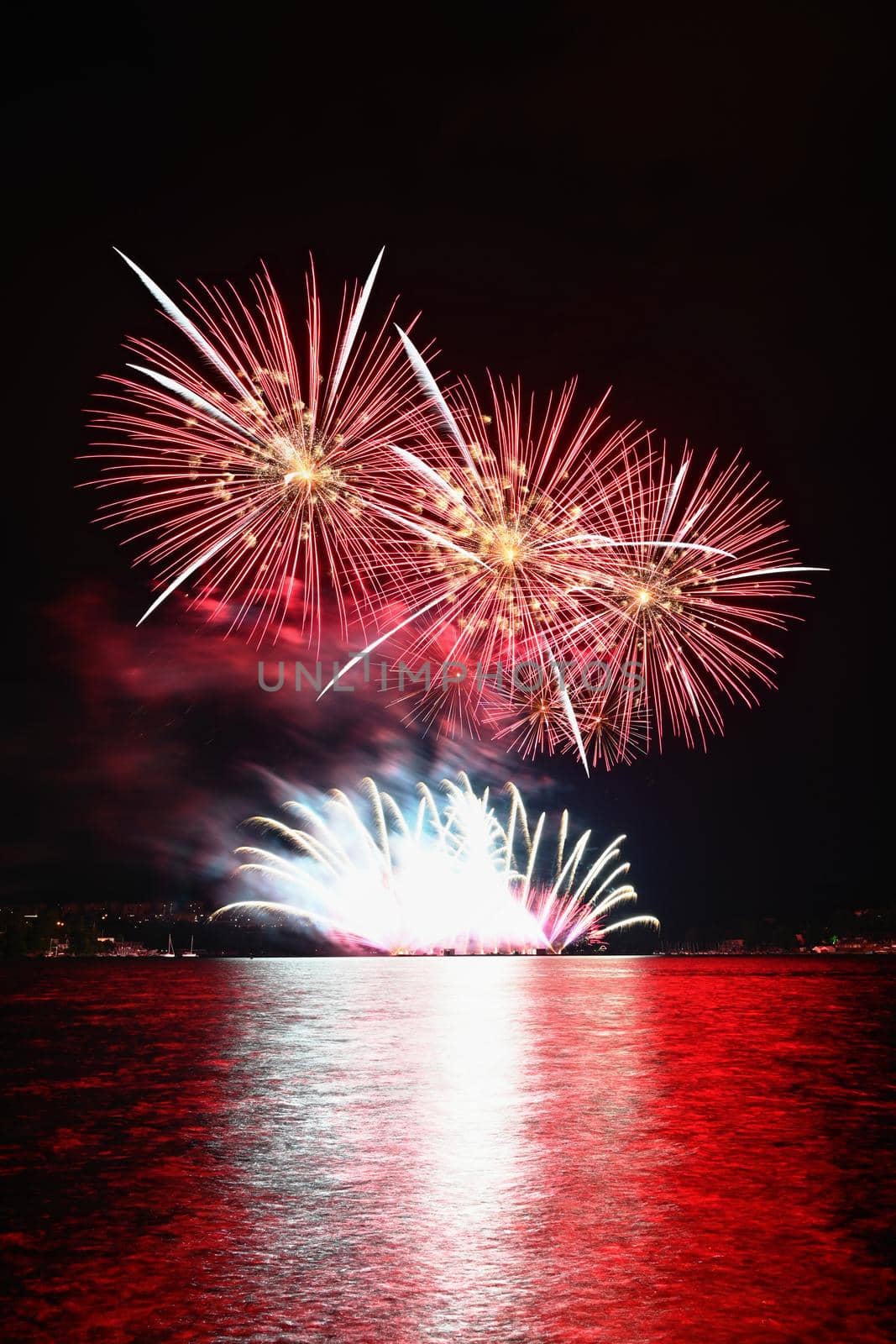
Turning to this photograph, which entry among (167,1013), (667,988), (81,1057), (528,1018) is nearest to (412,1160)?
(81,1057)

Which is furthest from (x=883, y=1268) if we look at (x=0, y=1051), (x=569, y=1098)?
(x=0, y=1051)

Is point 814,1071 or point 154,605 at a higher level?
point 154,605

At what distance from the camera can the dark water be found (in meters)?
8.22

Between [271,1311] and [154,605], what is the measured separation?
1723 cm

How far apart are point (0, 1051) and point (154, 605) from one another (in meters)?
13.4

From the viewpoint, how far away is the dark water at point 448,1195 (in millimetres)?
8219

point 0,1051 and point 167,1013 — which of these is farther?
point 167,1013

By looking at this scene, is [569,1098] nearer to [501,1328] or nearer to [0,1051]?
[501,1328]

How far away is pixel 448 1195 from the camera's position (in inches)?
464

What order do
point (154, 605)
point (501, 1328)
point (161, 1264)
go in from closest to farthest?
point (501, 1328) < point (161, 1264) < point (154, 605)

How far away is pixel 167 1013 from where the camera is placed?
156 feet

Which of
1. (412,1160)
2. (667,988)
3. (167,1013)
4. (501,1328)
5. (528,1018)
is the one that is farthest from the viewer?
(667,988)

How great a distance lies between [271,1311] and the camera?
26.8 feet

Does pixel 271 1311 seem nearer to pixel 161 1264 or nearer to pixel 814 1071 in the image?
pixel 161 1264
